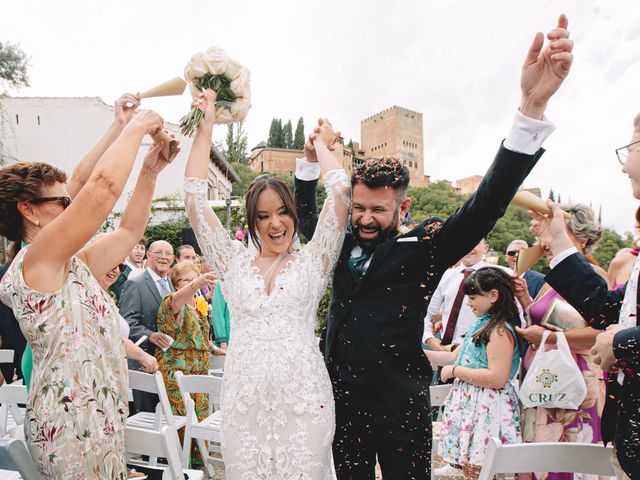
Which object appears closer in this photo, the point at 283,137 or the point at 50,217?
the point at 50,217

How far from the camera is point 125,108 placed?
7.71 ft

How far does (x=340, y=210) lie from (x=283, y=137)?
81.1 m

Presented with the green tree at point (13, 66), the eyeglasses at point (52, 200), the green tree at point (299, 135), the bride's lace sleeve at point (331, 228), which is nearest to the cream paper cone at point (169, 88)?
the eyeglasses at point (52, 200)

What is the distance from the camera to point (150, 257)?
204 inches

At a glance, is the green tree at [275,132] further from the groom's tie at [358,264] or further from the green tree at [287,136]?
the groom's tie at [358,264]

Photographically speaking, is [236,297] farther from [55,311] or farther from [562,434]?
[562,434]

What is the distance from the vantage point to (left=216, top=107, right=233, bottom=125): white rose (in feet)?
7.36

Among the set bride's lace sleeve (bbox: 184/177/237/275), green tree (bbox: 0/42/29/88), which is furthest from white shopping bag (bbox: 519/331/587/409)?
green tree (bbox: 0/42/29/88)

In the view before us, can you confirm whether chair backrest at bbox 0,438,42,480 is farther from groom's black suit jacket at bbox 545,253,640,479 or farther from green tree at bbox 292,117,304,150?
green tree at bbox 292,117,304,150

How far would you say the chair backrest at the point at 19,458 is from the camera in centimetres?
167

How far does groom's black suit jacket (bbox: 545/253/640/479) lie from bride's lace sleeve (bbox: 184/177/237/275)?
4.74 ft

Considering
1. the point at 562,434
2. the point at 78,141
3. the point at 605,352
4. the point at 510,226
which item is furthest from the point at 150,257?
the point at 510,226

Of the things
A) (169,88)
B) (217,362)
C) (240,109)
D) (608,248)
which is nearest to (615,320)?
(240,109)

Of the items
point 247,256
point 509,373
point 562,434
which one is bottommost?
point 562,434
